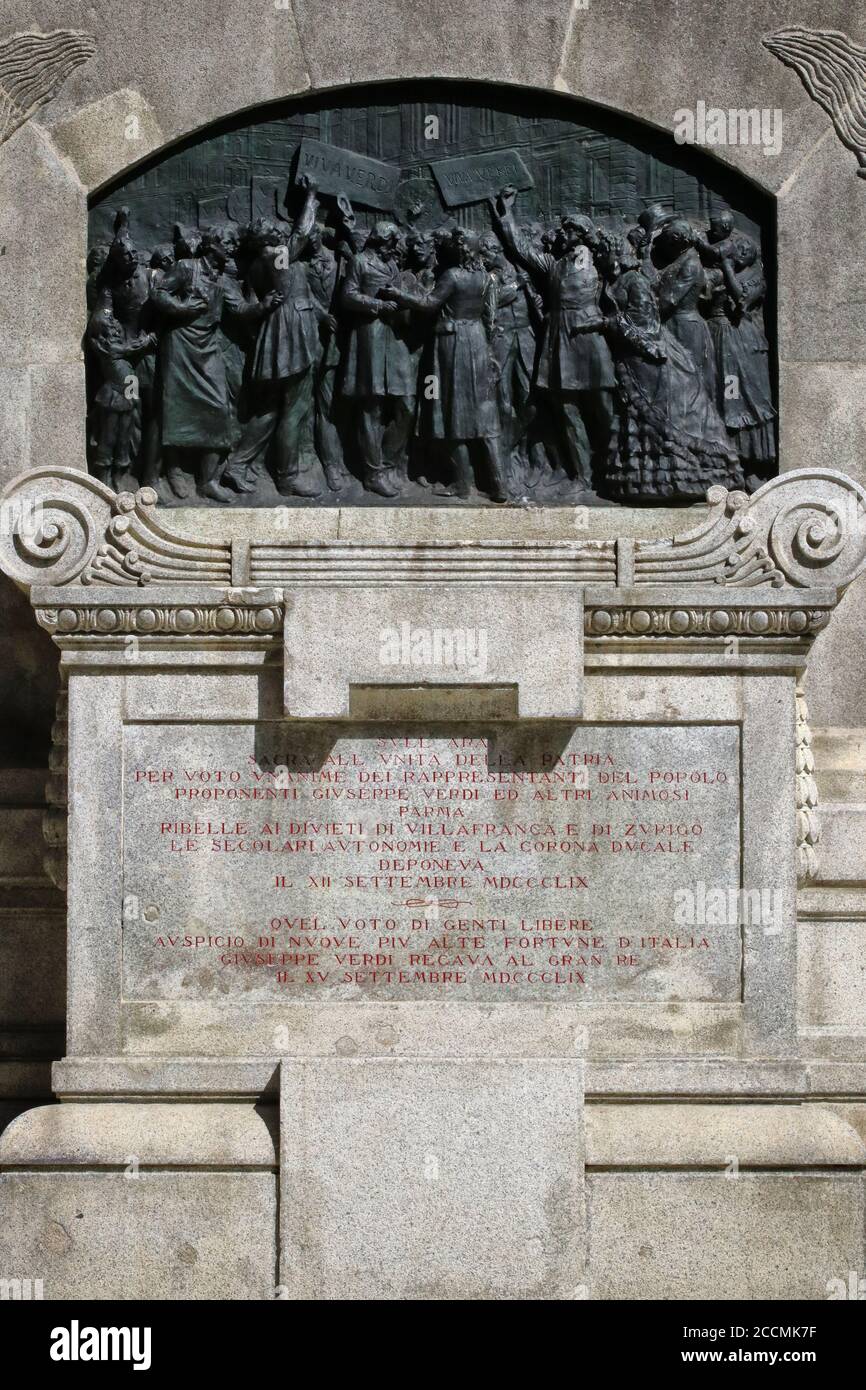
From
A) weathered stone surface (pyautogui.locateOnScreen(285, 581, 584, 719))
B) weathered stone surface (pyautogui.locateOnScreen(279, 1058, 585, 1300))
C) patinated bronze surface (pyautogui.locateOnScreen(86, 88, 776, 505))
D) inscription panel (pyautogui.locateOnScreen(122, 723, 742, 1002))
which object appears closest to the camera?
weathered stone surface (pyautogui.locateOnScreen(279, 1058, 585, 1300))

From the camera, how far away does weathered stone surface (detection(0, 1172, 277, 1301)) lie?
11.4 m

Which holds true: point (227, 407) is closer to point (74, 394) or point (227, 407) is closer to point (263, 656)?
point (74, 394)

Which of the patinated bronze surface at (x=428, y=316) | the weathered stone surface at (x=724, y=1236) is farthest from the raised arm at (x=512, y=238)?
the weathered stone surface at (x=724, y=1236)

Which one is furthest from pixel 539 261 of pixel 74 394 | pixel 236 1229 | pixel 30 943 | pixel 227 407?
pixel 236 1229

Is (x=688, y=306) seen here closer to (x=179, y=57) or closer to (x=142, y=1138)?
(x=179, y=57)

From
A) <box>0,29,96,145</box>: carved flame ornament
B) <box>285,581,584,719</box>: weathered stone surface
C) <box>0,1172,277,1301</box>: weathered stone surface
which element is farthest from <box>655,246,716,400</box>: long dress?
<box>0,1172,277,1301</box>: weathered stone surface

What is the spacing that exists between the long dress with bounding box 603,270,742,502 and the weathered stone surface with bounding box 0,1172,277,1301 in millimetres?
4612

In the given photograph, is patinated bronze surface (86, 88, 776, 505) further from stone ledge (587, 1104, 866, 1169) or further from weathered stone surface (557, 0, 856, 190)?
stone ledge (587, 1104, 866, 1169)

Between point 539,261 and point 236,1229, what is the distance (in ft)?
19.2

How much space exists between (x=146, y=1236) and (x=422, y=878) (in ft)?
7.90

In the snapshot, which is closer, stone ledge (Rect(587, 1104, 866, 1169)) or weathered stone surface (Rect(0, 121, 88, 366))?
stone ledge (Rect(587, 1104, 866, 1169))

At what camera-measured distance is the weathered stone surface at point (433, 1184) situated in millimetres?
11359

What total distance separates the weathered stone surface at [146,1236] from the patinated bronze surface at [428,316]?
4057 mm

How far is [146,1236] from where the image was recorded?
11.4 metres
